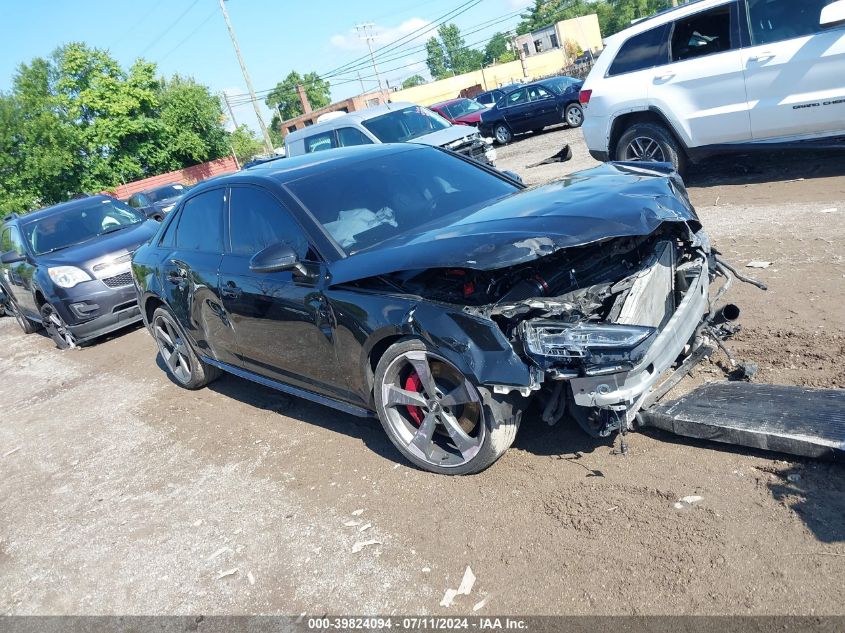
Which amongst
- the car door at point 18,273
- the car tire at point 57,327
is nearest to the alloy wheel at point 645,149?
the car tire at point 57,327

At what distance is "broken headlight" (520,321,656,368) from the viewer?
2965 mm

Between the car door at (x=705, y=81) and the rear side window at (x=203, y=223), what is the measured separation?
5.64 metres

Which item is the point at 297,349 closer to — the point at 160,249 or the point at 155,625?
the point at 155,625

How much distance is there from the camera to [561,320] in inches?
126

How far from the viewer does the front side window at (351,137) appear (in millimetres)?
13242

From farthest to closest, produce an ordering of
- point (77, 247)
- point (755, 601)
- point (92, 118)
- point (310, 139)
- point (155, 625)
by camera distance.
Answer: point (92, 118) → point (310, 139) → point (77, 247) → point (155, 625) → point (755, 601)

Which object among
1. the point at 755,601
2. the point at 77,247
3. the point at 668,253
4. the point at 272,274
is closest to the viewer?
the point at 755,601

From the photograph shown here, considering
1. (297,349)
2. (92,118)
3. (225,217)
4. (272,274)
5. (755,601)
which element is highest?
(92,118)

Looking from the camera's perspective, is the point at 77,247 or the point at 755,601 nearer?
the point at 755,601

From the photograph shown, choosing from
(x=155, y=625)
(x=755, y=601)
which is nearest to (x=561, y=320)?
(x=755, y=601)

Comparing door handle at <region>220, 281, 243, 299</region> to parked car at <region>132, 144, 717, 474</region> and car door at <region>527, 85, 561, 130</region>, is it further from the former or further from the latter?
car door at <region>527, 85, 561, 130</region>

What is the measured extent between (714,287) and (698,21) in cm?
414

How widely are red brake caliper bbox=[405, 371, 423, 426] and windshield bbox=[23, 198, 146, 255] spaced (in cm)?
758

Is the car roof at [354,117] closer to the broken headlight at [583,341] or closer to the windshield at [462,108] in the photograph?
the windshield at [462,108]
